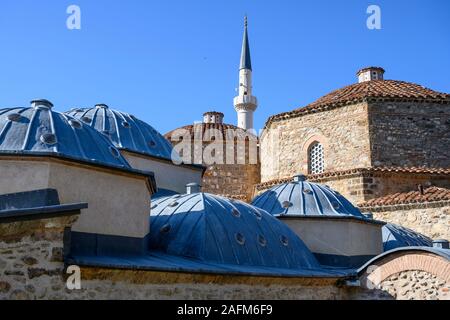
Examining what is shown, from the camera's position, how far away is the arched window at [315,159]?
16562 mm

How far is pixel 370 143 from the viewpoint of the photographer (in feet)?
51.2

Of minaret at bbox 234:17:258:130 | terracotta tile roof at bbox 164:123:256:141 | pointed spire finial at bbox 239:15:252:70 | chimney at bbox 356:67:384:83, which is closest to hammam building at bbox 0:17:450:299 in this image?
chimney at bbox 356:67:384:83

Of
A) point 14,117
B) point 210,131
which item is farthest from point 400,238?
point 210,131

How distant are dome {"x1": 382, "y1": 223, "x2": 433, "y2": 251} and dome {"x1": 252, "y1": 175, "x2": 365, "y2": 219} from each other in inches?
56.5

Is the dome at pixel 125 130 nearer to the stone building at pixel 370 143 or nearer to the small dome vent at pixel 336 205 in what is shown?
the small dome vent at pixel 336 205

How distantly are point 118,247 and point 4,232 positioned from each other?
7.08ft

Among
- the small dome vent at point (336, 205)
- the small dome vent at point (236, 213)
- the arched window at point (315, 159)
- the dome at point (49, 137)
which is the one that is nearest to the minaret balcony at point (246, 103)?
the arched window at point (315, 159)

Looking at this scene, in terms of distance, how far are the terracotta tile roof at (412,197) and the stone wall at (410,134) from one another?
154 centimetres

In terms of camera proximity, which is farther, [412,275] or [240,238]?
[240,238]

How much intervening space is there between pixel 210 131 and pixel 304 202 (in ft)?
36.3

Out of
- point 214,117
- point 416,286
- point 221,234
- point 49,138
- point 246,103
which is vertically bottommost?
point 416,286

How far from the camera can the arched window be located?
16.6m

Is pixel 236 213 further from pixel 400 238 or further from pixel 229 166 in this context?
pixel 229 166
